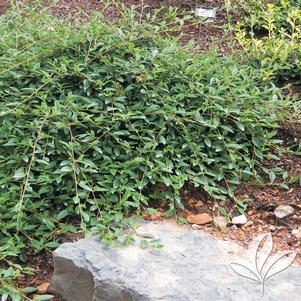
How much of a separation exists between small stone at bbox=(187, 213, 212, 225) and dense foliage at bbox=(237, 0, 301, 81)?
1015mm

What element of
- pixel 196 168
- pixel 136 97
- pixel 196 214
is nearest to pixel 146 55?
pixel 136 97

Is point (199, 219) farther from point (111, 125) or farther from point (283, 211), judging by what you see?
point (111, 125)

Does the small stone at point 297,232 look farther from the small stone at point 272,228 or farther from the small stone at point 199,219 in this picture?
the small stone at point 199,219

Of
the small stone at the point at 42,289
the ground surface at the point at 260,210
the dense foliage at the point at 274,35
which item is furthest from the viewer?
the dense foliage at the point at 274,35

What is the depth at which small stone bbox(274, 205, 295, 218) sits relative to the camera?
108 inches

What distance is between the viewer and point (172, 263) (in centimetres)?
236

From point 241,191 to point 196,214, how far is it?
273mm

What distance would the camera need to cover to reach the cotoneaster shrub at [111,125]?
8.63 feet

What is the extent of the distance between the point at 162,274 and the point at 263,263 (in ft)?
1.38

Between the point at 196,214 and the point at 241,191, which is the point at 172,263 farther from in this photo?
the point at 241,191

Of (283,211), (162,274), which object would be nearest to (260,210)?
(283,211)

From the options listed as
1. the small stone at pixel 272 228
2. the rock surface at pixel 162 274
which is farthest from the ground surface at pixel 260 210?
the rock surface at pixel 162 274

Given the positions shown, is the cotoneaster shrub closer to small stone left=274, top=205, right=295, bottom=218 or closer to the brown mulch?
the brown mulch

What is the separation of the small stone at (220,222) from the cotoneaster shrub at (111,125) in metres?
0.10
